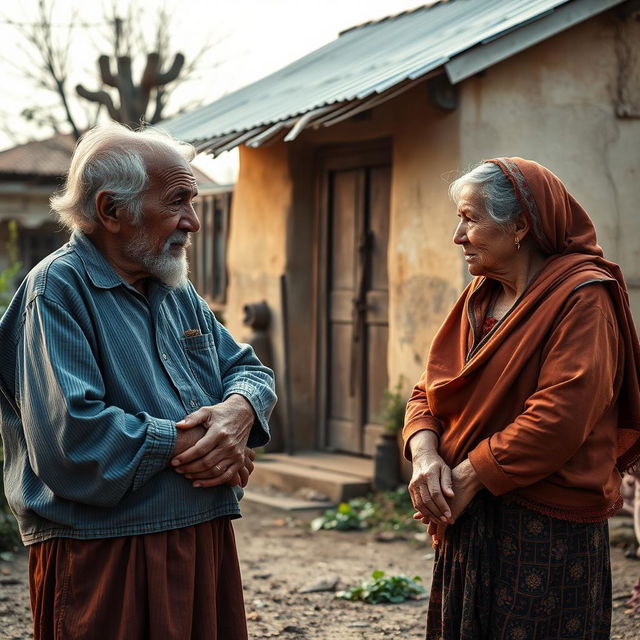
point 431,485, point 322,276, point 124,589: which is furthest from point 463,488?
point 322,276

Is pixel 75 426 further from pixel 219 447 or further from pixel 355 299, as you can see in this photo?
pixel 355 299

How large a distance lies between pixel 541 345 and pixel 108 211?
133 centimetres

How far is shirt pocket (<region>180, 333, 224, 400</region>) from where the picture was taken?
2.99 m

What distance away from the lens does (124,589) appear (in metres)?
2.67

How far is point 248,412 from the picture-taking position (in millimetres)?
2928

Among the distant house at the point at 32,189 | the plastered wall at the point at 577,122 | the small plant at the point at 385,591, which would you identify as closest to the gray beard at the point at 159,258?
the small plant at the point at 385,591

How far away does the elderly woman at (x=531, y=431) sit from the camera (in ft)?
9.36

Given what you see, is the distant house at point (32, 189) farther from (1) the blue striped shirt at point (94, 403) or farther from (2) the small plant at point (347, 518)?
(1) the blue striped shirt at point (94, 403)

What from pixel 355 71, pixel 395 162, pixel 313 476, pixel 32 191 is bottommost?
pixel 313 476

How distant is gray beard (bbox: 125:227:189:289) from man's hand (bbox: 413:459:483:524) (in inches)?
40.4

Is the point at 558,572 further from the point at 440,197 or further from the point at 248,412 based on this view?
the point at 440,197

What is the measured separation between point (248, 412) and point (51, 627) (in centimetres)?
81

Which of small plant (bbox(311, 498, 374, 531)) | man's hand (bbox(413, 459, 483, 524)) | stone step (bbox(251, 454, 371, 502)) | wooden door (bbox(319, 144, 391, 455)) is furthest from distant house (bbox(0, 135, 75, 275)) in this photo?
man's hand (bbox(413, 459, 483, 524))

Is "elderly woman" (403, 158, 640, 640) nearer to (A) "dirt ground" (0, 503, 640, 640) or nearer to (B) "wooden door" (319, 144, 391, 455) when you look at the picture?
(A) "dirt ground" (0, 503, 640, 640)
